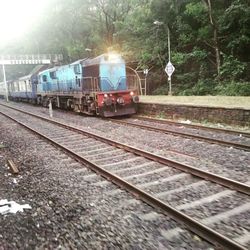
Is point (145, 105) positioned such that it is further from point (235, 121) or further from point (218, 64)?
point (218, 64)

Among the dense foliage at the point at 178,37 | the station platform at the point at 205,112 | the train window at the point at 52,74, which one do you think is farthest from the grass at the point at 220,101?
the train window at the point at 52,74

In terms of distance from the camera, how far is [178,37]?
32.1 metres

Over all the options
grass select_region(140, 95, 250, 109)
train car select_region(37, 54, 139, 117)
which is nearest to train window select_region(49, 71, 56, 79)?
train car select_region(37, 54, 139, 117)

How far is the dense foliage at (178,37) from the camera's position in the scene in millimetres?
25734

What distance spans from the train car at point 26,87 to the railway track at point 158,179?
23.0m

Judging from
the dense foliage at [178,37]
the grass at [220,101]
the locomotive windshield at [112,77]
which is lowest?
the grass at [220,101]

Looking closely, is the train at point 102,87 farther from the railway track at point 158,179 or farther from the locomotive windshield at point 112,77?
the railway track at point 158,179

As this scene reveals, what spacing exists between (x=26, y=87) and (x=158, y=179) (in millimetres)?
31125

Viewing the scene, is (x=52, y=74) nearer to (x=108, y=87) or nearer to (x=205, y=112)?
(x=108, y=87)

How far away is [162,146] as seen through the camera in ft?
32.5

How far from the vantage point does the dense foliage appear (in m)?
25.7

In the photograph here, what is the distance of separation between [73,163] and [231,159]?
3.81 m

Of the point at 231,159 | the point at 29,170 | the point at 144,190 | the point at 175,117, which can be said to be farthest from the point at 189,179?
the point at 175,117

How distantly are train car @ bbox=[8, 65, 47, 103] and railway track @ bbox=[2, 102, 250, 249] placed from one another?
906 inches
